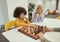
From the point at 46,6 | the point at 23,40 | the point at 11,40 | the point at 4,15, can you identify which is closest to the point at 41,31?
the point at 23,40

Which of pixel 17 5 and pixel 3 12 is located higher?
pixel 17 5

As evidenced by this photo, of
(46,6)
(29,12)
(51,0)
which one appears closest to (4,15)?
(29,12)

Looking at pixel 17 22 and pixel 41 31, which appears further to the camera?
pixel 17 22

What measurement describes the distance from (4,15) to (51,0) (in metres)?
1.95

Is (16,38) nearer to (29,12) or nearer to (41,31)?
(41,31)

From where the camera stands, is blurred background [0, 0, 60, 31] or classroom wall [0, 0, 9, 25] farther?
classroom wall [0, 0, 9, 25]

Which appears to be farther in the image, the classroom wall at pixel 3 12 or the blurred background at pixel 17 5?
the classroom wall at pixel 3 12

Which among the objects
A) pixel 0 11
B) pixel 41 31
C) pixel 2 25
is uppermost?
pixel 0 11

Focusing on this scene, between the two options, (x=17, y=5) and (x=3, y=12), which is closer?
(x=17, y=5)

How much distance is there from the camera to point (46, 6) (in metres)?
4.13

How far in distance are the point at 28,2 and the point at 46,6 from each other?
0.79 metres

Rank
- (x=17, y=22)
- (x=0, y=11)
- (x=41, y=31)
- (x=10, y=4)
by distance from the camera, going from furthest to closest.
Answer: (x=0, y=11) → (x=10, y=4) → (x=17, y=22) → (x=41, y=31)

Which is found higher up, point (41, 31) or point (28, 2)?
point (28, 2)

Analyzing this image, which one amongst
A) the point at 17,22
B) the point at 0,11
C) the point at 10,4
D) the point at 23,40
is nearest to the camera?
the point at 23,40
